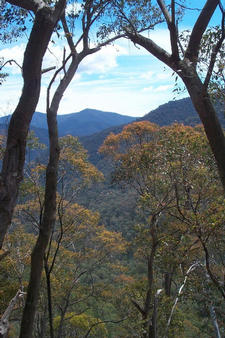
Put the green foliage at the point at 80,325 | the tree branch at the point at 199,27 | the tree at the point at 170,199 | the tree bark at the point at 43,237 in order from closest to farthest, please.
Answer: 1. the tree branch at the point at 199,27
2. the tree bark at the point at 43,237
3. the tree at the point at 170,199
4. the green foliage at the point at 80,325

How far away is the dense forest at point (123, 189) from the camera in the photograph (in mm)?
2943

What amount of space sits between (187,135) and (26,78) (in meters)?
5.86

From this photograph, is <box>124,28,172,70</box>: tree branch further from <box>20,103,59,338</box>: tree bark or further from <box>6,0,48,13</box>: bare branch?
<box>20,103,59,338</box>: tree bark

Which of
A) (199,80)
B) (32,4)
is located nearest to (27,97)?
(32,4)

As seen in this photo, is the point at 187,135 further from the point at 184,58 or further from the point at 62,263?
the point at 62,263

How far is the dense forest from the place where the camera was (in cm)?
294

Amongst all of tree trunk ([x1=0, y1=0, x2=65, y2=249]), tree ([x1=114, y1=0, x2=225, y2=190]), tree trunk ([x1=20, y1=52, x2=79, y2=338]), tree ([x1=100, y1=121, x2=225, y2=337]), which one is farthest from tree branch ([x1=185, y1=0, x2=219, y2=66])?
tree ([x1=100, y1=121, x2=225, y2=337])

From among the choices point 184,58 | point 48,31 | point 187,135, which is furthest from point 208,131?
point 187,135

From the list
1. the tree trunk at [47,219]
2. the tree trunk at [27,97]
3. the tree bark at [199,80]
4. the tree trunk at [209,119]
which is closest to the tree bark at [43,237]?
the tree trunk at [47,219]

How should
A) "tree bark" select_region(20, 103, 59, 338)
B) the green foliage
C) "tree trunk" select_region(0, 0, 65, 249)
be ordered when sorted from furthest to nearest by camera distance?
1. the green foliage
2. "tree bark" select_region(20, 103, 59, 338)
3. "tree trunk" select_region(0, 0, 65, 249)

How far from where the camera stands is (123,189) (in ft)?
34.3

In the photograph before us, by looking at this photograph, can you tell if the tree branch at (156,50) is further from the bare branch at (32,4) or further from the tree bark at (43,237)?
the tree bark at (43,237)

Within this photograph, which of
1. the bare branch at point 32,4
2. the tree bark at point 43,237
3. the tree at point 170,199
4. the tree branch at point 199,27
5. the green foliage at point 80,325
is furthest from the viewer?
the green foliage at point 80,325

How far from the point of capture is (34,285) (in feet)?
11.4
